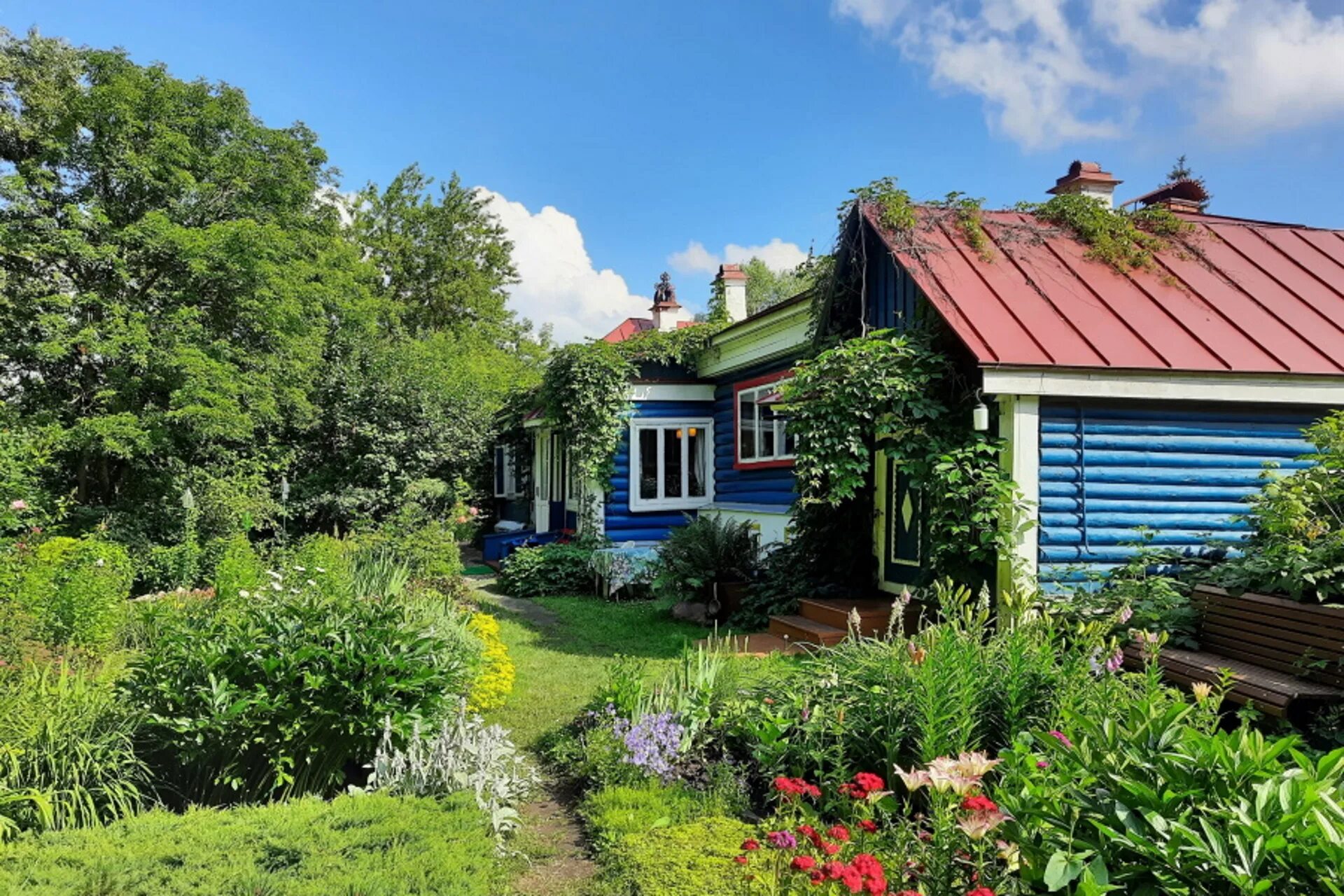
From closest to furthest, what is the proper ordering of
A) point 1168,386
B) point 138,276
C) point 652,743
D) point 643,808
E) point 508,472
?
point 643,808
point 652,743
point 1168,386
point 138,276
point 508,472

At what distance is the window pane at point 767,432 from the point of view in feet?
40.2

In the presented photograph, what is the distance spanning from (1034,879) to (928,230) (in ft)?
25.3

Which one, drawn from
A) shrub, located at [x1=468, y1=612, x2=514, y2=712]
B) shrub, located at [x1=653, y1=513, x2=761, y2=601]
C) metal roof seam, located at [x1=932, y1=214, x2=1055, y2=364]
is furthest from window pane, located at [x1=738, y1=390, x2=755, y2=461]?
shrub, located at [x1=468, y1=612, x2=514, y2=712]

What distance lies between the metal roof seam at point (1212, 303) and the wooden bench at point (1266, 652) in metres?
3.02

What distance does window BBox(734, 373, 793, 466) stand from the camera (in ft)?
38.7

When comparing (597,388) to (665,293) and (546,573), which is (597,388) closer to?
(546,573)

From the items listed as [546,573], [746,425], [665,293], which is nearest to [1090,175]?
[746,425]

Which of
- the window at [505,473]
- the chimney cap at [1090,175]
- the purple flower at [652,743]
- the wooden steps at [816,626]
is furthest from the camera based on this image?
the window at [505,473]

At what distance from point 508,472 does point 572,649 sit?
39.6 ft

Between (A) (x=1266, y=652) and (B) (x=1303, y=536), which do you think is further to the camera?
(B) (x=1303, y=536)

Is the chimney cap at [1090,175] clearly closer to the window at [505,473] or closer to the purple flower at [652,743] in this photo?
the purple flower at [652,743]

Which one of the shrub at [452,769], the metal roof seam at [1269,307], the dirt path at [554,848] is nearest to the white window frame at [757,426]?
the metal roof seam at [1269,307]

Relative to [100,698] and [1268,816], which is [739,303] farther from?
[1268,816]

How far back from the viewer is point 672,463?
14.3 meters
